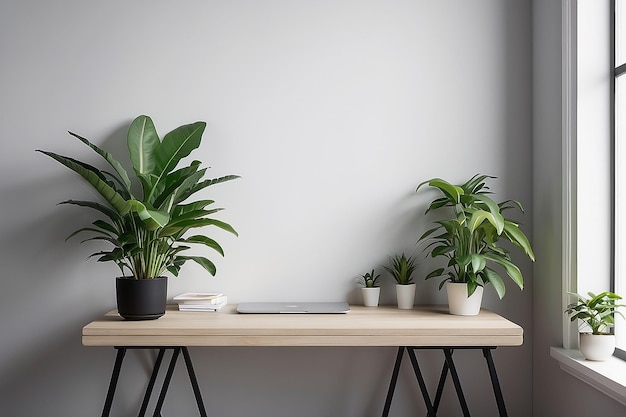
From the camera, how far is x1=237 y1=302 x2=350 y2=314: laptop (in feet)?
8.54

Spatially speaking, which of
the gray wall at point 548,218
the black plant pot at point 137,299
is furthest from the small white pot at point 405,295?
the black plant pot at point 137,299

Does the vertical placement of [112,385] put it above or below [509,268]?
below

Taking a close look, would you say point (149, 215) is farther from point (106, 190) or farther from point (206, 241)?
point (206, 241)

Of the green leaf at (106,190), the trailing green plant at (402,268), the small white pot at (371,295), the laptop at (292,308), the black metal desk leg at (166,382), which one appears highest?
the green leaf at (106,190)

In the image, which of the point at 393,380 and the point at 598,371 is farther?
the point at 393,380

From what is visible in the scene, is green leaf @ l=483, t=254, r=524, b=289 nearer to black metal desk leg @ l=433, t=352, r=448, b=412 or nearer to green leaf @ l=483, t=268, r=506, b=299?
green leaf @ l=483, t=268, r=506, b=299

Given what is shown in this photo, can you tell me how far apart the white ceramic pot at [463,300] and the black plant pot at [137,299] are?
4.18 feet

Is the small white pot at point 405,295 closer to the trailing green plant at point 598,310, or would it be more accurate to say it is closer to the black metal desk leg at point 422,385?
the black metal desk leg at point 422,385

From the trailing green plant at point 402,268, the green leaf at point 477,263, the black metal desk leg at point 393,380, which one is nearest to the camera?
the green leaf at point 477,263

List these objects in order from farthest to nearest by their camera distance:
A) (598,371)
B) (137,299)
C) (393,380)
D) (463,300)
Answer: (393,380) → (463,300) → (137,299) → (598,371)

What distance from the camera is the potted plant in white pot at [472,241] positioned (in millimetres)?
2508

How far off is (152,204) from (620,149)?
6.53 feet

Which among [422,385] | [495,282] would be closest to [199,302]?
[422,385]

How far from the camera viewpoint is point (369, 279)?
2.85 meters
